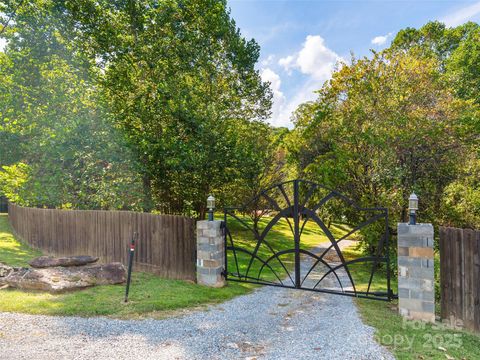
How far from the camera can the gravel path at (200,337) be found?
4129 millimetres

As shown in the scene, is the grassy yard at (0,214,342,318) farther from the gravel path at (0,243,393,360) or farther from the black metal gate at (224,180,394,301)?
the black metal gate at (224,180,394,301)

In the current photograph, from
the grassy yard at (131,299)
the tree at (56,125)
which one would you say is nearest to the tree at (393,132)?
the grassy yard at (131,299)

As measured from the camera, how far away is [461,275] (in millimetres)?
5082

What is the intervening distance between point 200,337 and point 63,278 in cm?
388

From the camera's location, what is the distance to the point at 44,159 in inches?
463

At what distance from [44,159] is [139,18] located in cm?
653

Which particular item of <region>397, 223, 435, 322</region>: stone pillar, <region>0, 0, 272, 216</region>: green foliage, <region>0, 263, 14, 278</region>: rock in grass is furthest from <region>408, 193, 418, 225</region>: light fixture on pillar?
<region>0, 263, 14, 278</region>: rock in grass

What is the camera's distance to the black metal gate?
6.44 metres

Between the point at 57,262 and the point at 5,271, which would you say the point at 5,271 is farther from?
the point at 57,262

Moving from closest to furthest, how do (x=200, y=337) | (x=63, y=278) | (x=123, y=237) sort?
(x=200, y=337) → (x=63, y=278) → (x=123, y=237)

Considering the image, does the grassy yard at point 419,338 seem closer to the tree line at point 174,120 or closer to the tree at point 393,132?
the tree line at point 174,120

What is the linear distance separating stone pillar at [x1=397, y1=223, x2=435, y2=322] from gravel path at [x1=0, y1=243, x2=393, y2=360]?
3.10 feet

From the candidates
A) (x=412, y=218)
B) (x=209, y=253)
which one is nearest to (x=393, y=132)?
(x=412, y=218)

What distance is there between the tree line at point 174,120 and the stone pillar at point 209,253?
310 centimetres
